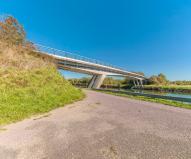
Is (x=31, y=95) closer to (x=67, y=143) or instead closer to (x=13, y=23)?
(x=67, y=143)

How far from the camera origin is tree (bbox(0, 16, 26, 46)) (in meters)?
14.3

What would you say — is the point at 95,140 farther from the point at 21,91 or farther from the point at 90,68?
the point at 90,68

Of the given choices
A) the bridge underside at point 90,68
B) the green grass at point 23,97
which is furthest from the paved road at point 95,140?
the bridge underside at point 90,68

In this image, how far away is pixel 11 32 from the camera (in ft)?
49.4

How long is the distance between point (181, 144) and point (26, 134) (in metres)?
5.13

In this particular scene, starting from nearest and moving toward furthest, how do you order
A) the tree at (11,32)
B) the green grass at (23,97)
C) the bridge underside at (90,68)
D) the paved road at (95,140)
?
the paved road at (95,140) → the green grass at (23,97) → the tree at (11,32) → the bridge underside at (90,68)

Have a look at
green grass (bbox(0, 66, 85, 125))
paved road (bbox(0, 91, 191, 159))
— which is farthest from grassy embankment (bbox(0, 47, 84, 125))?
paved road (bbox(0, 91, 191, 159))

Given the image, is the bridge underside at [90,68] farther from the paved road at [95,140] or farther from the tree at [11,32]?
the paved road at [95,140]

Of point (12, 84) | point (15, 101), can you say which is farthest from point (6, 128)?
point (12, 84)

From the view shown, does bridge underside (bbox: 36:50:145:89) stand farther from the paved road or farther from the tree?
the paved road

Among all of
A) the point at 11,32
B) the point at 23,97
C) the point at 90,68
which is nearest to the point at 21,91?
the point at 23,97

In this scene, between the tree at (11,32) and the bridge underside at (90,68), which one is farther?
the bridge underside at (90,68)

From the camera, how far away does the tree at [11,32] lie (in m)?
14.3

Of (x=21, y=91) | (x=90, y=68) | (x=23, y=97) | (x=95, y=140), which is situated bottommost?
(x=95, y=140)
